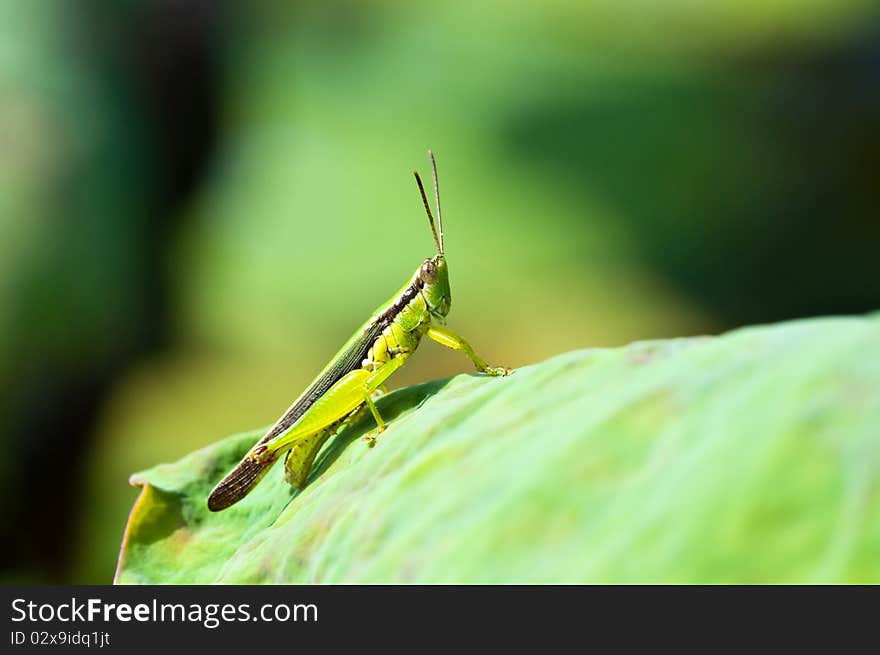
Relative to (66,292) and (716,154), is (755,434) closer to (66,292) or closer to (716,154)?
(716,154)

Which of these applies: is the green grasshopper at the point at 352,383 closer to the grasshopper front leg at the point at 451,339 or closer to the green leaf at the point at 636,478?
the grasshopper front leg at the point at 451,339

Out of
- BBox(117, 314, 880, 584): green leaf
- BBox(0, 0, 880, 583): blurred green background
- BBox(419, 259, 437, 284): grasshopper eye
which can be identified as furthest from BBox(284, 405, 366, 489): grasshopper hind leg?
BBox(0, 0, 880, 583): blurred green background

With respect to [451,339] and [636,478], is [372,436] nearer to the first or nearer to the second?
[451,339]

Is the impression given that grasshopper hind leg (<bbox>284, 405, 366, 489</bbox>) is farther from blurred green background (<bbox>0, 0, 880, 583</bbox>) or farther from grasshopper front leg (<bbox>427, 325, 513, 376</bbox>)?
blurred green background (<bbox>0, 0, 880, 583</bbox>)

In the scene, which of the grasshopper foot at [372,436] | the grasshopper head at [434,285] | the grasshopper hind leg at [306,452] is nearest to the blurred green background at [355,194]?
the grasshopper head at [434,285]

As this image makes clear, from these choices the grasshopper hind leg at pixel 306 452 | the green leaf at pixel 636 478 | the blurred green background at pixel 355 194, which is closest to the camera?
the green leaf at pixel 636 478

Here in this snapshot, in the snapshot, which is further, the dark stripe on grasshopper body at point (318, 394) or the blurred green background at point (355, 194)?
the blurred green background at point (355, 194)

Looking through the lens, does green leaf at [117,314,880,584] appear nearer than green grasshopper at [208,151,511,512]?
Yes

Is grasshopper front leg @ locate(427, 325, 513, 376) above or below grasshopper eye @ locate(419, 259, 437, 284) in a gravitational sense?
below
